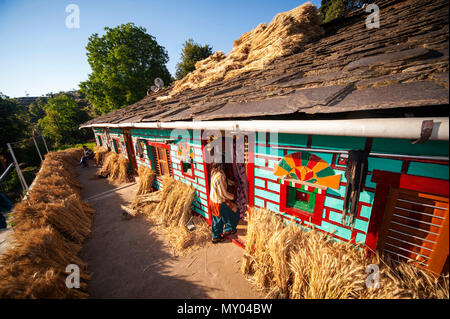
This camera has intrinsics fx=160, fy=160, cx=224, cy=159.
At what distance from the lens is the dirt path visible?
10.2 feet

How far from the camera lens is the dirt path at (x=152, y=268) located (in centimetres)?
311

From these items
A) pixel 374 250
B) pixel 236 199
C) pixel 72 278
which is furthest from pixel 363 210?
pixel 72 278

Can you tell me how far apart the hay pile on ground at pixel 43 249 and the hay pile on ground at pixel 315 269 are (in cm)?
325

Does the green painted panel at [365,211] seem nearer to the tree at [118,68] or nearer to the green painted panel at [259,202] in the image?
the green painted panel at [259,202]

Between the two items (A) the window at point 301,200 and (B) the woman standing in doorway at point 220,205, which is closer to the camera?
(A) the window at point 301,200

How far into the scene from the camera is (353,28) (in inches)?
159

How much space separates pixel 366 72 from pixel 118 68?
23554 millimetres

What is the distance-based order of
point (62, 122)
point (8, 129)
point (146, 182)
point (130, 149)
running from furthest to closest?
point (62, 122) → point (8, 129) → point (130, 149) → point (146, 182)

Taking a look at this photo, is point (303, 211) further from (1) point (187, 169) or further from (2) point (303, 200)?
(1) point (187, 169)

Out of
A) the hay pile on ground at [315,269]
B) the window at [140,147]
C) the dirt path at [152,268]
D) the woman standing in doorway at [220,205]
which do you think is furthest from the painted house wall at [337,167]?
the window at [140,147]

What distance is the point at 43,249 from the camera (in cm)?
301

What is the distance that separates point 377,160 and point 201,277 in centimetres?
372

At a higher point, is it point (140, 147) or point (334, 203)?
point (140, 147)

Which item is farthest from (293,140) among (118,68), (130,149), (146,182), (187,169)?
(118,68)
